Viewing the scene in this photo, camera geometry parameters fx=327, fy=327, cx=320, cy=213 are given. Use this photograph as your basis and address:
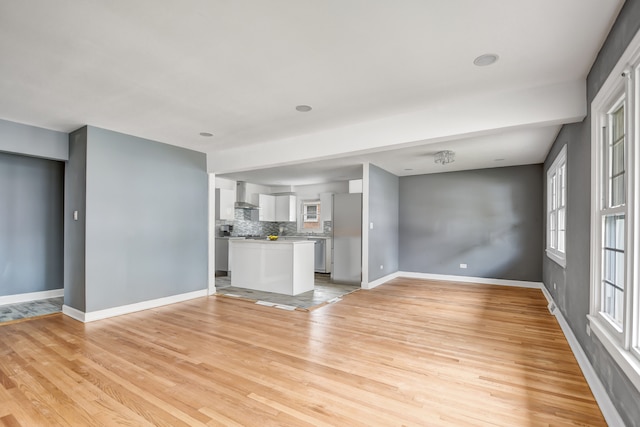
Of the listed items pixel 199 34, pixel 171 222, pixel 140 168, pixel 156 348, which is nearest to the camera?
pixel 199 34

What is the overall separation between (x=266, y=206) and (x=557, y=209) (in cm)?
668

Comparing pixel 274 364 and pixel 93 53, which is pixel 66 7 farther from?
pixel 274 364

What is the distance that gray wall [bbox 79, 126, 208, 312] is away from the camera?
4230 mm

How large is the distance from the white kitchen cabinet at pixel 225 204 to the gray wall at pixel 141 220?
2.20 metres

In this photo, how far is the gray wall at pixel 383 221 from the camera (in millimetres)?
6383

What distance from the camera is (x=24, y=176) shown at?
5.18 metres

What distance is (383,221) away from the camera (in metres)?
6.94

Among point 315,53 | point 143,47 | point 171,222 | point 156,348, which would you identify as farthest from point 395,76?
point 171,222

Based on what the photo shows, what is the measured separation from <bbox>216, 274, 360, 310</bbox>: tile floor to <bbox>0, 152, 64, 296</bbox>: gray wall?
2.78 meters

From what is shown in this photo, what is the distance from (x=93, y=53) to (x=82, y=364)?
256 centimetres

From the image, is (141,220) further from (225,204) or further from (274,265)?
(225,204)

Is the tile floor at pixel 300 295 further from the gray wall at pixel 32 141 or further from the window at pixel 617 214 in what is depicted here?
the window at pixel 617 214

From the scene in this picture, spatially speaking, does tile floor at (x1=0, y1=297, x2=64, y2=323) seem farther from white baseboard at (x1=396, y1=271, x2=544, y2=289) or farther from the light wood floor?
white baseboard at (x1=396, y1=271, x2=544, y2=289)

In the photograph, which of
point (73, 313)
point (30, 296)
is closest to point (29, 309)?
point (30, 296)
